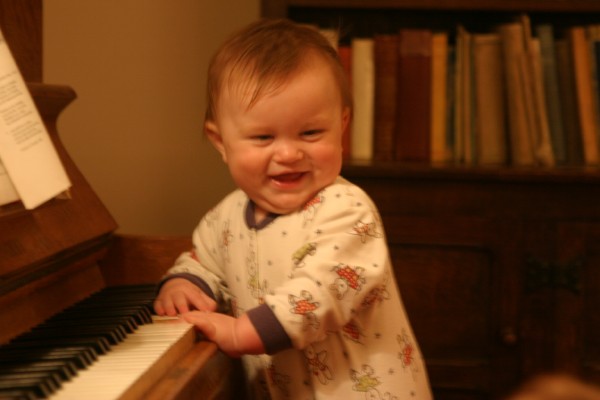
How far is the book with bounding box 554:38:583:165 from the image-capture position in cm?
192

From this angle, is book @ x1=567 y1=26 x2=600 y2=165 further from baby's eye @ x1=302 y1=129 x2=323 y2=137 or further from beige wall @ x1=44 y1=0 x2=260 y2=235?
baby's eye @ x1=302 y1=129 x2=323 y2=137

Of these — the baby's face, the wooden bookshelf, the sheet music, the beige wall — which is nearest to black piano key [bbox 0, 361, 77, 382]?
the sheet music

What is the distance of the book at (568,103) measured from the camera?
1.92 metres

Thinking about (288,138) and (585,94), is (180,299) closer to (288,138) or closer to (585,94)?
(288,138)

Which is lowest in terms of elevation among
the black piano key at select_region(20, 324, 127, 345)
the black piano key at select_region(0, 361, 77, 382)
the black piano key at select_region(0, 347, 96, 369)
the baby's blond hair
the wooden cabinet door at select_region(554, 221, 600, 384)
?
the wooden cabinet door at select_region(554, 221, 600, 384)

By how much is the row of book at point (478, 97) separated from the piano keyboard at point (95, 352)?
3.51ft

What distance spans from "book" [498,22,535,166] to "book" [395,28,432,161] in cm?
20

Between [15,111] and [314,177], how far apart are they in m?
0.40

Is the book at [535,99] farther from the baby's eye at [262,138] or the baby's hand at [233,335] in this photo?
the baby's hand at [233,335]

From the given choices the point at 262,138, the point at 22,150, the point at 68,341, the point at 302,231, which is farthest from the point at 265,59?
the point at 68,341

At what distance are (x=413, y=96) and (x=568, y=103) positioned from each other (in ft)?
1.33

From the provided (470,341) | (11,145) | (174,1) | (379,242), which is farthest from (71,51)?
(470,341)

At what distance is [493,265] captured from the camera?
1781 mm

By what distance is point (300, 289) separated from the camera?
3.02 ft
